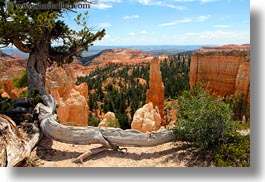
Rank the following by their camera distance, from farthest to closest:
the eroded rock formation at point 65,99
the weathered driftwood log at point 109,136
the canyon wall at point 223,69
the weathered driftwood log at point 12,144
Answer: the canyon wall at point 223,69
the eroded rock formation at point 65,99
the weathered driftwood log at point 109,136
the weathered driftwood log at point 12,144

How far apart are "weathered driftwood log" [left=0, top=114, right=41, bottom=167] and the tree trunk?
1.13m

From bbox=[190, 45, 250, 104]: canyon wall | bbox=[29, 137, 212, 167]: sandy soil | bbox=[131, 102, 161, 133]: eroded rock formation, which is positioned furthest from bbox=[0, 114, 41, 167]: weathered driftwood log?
bbox=[190, 45, 250, 104]: canyon wall

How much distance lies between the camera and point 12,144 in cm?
421

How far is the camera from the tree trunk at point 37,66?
18.2ft

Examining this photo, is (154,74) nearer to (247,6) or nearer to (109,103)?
(109,103)

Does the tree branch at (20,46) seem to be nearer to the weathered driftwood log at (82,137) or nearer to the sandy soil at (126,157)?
the weathered driftwood log at (82,137)

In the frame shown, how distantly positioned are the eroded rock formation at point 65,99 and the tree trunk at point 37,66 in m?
3.85

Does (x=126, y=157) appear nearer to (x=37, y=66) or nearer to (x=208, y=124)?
(x=208, y=124)

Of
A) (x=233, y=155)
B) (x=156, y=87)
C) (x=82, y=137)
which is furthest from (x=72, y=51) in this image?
(x=156, y=87)

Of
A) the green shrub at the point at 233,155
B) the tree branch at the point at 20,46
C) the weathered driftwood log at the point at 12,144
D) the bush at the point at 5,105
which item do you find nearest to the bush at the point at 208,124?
the green shrub at the point at 233,155

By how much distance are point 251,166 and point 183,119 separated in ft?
3.36

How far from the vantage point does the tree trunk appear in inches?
218

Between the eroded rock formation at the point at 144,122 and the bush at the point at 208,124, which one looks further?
the eroded rock formation at the point at 144,122

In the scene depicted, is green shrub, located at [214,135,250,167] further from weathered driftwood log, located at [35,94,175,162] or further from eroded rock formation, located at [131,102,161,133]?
eroded rock formation, located at [131,102,161,133]
